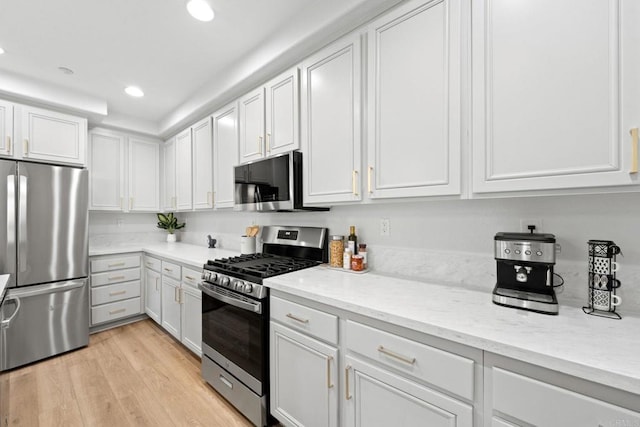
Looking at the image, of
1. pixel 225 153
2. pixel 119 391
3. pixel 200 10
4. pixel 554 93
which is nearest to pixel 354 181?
pixel 554 93

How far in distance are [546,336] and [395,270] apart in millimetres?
921

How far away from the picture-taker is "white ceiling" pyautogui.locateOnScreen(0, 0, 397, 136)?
1740 mm

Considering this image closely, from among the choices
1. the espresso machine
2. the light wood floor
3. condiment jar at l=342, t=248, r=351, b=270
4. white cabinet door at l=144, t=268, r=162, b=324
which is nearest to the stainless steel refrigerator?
the light wood floor

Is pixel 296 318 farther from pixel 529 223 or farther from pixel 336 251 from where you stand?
pixel 529 223

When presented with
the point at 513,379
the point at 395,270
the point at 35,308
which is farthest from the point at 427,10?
the point at 35,308

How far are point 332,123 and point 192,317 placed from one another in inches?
80.8

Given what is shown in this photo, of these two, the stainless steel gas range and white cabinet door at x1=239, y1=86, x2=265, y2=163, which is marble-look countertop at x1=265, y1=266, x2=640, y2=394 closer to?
the stainless steel gas range

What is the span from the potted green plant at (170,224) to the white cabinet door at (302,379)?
3.10 m

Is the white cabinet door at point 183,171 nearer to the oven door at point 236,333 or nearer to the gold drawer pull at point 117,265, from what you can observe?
the gold drawer pull at point 117,265

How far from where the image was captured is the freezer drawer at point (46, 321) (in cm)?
238

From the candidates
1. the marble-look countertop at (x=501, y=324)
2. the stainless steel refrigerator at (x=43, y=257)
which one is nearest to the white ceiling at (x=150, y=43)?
the stainless steel refrigerator at (x=43, y=257)

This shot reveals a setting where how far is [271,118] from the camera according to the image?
7.09 feet

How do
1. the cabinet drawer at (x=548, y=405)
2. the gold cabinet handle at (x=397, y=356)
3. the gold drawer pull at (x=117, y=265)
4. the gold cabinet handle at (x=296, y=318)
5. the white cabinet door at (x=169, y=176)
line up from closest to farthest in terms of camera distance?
the cabinet drawer at (x=548, y=405) → the gold cabinet handle at (x=397, y=356) → the gold cabinet handle at (x=296, y=318) → the gold drawer pull at (x=117, y=265) → the white cabinet door at (x=169, y=176)

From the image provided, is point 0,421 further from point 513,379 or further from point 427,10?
point 427,10
